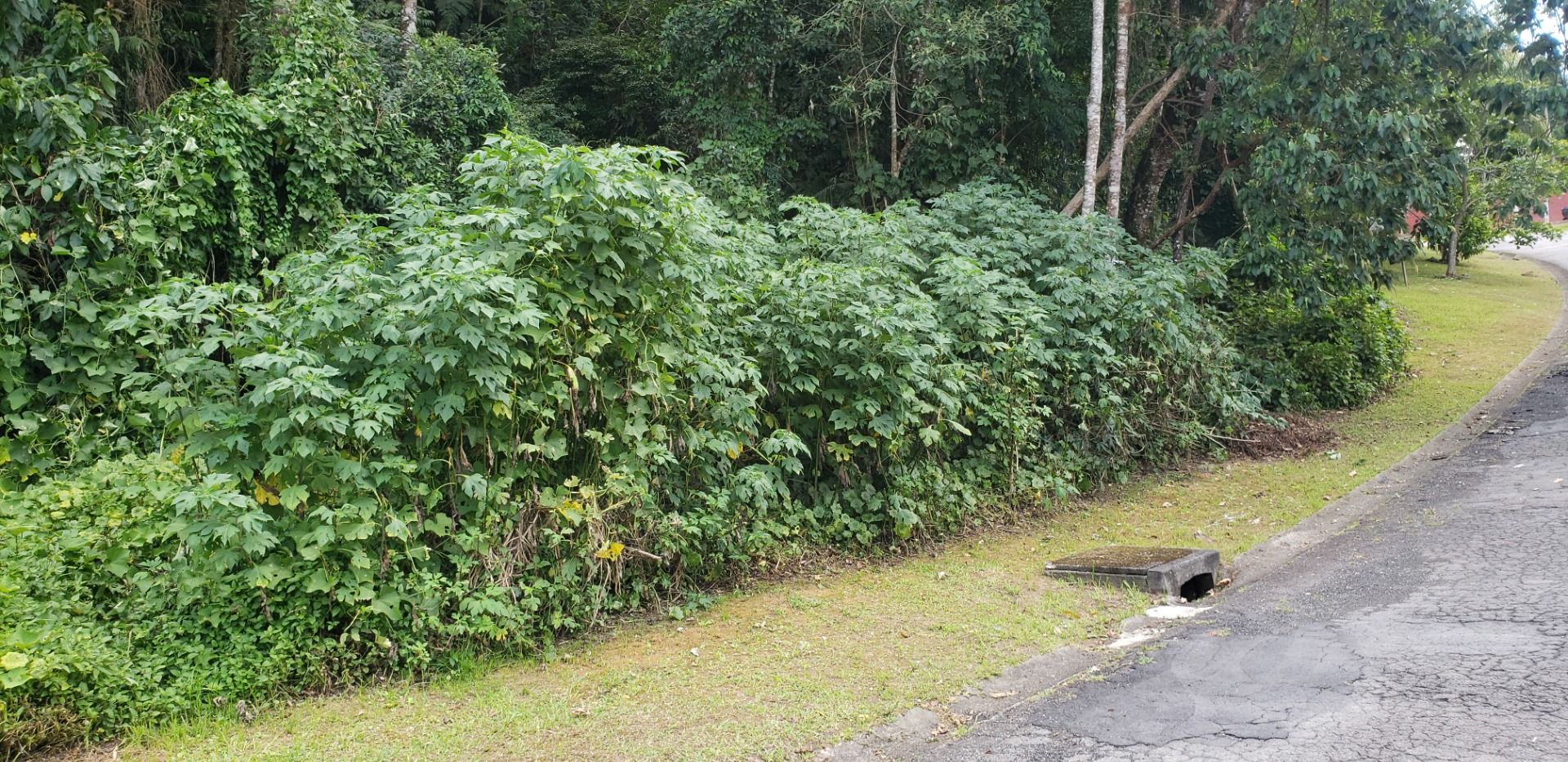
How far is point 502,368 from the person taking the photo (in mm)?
5379

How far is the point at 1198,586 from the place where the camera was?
24.0 feet

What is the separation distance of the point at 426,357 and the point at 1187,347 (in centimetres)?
801

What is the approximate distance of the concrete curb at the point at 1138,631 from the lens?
4656 mm

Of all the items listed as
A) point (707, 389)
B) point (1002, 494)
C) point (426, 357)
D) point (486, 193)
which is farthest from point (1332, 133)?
point (426, 357)

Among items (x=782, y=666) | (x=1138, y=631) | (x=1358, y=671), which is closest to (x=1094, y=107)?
(x=1138, y=631)

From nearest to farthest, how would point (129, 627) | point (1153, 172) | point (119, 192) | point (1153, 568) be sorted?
point (129, 627), point (1153, 568), point (119, 192), point (1153, 172)

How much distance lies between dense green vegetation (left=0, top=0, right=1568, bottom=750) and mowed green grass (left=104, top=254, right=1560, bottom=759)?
30 centimetres

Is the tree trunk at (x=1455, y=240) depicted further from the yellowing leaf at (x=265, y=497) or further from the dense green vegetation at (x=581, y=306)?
the yellowing leaf at (x=265, y=497)

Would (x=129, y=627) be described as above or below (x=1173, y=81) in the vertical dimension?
below

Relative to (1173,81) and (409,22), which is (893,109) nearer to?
(1173,81)

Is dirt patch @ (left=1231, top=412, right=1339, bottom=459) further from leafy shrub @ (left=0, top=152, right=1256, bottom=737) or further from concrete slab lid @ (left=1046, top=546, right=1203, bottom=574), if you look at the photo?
leafy shrub @ (left=0, top=152, right=1256, bottom=737)

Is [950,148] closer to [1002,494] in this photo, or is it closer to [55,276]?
[1002,494]

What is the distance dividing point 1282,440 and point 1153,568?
6.29 m

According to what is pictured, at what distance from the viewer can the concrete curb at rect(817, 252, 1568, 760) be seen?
15.3ft
